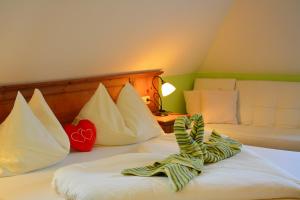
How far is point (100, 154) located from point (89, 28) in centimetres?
99

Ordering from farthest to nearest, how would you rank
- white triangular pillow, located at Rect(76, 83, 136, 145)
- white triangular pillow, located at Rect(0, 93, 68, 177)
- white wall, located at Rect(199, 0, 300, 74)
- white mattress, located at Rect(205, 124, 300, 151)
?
white wall, located at Rect(199, 0, 300, 74) < white mattress, located at Rect(205, 124, 300, 151) < white triangular pillow, located at Rect(76, 83, 136, 145) < white triangular pillow, located at Rect(0, 93, 68, 177)

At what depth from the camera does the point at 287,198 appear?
1.85 m

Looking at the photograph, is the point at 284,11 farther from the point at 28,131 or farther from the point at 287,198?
the point at 28,131

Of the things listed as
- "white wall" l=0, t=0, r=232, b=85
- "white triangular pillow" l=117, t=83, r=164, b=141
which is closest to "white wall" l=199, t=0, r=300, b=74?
"white wall" l=0, t=0, r=232, b=85

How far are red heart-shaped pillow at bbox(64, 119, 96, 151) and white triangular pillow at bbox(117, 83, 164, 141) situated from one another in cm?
38

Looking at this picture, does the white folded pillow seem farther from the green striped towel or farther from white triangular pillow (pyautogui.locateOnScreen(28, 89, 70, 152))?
white triangular pillow (pyautogui.locateOnScreen(28, 89, 70, 152))

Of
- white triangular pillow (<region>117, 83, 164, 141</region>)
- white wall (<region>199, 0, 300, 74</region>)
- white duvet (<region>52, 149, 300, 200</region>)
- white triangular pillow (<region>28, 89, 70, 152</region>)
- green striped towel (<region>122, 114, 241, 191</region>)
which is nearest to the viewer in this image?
white duvet (<region>52, 149, 300, 200</region>)

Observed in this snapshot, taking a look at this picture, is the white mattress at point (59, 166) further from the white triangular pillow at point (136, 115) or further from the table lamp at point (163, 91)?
the table lamp at point (163, 91)

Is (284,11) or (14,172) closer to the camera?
(14,172)

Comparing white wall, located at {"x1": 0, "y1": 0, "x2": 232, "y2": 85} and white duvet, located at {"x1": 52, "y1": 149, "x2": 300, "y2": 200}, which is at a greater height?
white wall, located at {"x1": 0, "y1": 0, "x2": 232, "y2": 85}

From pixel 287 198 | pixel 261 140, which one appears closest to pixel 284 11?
pixel 261 140

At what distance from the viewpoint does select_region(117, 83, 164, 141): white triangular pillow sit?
10.4 ft

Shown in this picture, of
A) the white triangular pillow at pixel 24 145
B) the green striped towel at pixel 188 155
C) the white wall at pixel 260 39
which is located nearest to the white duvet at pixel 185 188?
the green striped towel at pixel 188 155

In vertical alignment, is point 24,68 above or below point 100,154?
above
